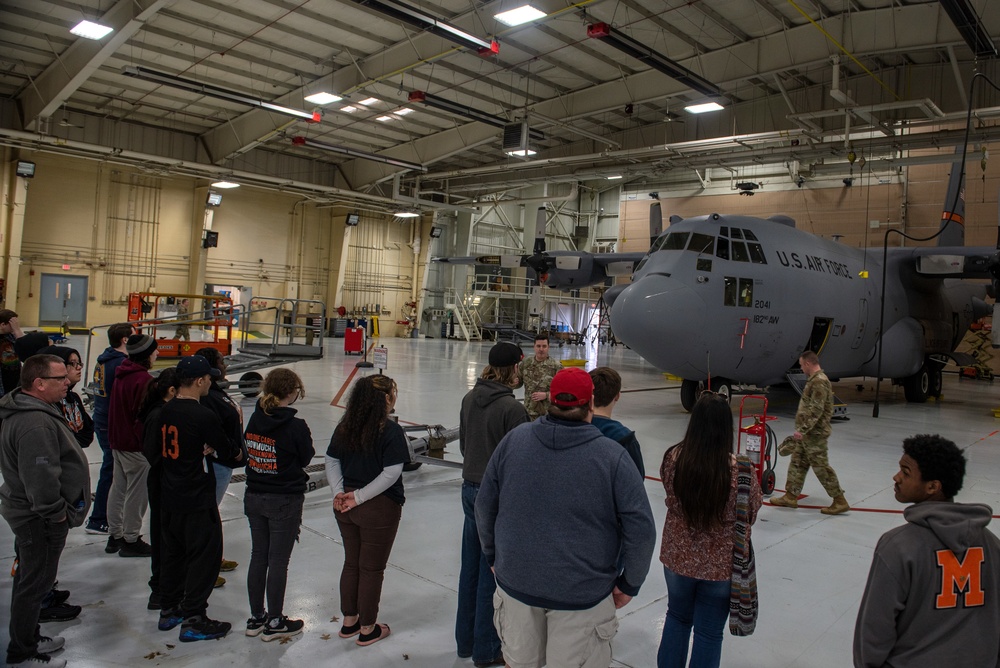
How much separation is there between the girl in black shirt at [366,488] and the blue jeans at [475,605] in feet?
1.48

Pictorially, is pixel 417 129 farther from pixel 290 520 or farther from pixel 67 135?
pixel 290 520

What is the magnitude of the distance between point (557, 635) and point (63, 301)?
2893 centimetres

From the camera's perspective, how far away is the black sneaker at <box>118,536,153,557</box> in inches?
195

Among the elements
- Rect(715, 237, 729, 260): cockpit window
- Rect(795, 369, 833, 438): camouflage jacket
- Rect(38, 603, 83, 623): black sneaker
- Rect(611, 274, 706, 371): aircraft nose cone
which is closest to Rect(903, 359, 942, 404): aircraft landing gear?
Rect(715, 237, 729, 260): cockpit window

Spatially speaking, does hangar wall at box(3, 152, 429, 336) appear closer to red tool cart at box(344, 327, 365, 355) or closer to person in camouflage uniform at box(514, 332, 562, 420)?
red tool cart at box(344, 327, 365, 355)

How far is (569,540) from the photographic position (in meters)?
2.54

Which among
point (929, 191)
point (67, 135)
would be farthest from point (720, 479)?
point (929, 191)

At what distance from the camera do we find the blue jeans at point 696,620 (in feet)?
10.3

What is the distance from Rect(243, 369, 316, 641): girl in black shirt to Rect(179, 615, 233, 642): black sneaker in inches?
6.2

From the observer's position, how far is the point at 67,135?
24.0 m

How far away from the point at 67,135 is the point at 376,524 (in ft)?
86.4

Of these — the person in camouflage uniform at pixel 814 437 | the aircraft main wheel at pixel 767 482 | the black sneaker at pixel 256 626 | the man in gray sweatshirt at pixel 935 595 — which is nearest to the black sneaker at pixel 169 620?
the black sneaker at pixel 256 626

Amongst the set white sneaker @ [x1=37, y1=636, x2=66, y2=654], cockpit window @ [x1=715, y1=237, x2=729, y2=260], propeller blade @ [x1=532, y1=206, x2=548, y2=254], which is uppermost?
propeller blade @ [x1=532, y1=206, x2=548, y2=254]

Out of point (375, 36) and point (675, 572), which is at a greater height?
point (375, 36)
